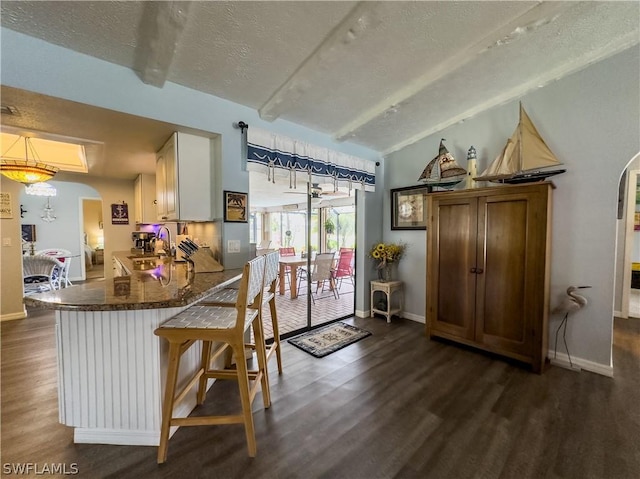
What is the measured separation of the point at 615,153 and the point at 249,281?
316cm

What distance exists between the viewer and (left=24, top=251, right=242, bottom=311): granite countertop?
1.27 meters

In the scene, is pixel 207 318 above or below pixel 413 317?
above

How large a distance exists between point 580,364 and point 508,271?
1062 millimetres

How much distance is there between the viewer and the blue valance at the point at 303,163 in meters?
2.56

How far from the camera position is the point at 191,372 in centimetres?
186

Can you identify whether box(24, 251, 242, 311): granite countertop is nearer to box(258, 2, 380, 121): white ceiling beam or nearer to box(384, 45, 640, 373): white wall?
box(258, 2, 380, 121): white ceiling beam

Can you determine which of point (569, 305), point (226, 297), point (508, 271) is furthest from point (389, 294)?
point (226, 297)

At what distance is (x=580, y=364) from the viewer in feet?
7.97

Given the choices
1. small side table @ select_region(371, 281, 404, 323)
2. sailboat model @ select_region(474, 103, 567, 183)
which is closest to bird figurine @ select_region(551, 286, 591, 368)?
sailboat model @ select_region(474, 103, 567, 183)

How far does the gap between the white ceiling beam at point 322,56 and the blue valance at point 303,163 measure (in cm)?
28

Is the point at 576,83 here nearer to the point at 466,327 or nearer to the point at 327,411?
the point at 466,327

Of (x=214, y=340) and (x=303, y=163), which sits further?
(x=303, y=163)

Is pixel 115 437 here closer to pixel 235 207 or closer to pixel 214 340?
pixel 214 340

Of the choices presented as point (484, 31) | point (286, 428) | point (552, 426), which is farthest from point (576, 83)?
point (286, 428)
